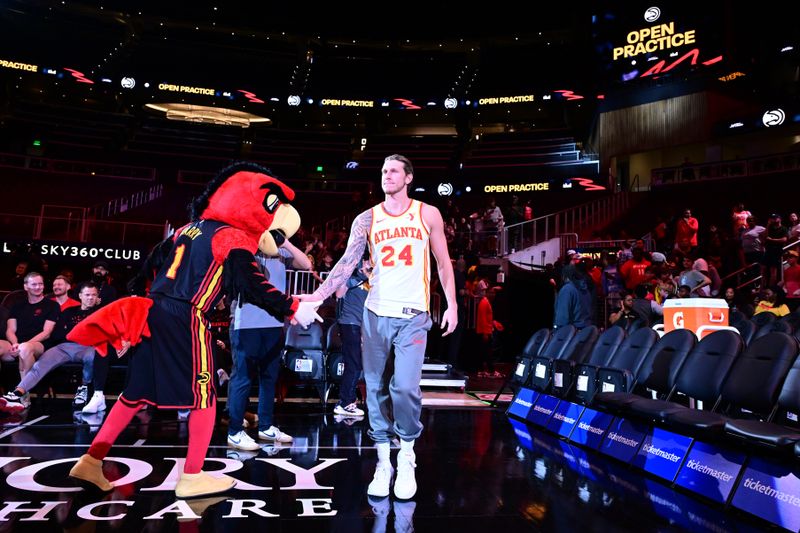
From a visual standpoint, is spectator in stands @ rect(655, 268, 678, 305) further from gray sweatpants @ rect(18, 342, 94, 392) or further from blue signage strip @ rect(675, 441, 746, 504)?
gray sweatpants @ rect(18, 342, 94, 392)

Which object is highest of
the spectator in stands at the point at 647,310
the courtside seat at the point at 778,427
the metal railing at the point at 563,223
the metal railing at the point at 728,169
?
the metal railing at the point at 728,169

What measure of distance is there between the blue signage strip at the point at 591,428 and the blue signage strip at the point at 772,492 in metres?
1.54

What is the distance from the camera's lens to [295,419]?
634cm

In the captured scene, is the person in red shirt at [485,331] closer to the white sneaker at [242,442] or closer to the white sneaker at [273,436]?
the white sneaker at [273,436]

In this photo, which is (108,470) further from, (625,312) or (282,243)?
(625,312)

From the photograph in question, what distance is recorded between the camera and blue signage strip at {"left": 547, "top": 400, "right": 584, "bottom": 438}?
5500 millimetres

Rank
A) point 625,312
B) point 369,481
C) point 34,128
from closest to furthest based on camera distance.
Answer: point 369,481 → point 625,312 → point 34,128

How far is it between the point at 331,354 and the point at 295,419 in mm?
1287

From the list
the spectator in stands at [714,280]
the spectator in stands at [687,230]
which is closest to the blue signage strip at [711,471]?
the spectator in stands at [714,280]

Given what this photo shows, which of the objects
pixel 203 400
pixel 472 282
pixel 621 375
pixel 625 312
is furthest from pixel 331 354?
pixel 472 282

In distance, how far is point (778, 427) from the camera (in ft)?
10.9

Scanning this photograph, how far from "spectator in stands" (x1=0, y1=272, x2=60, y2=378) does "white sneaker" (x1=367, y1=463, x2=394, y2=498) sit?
478cm

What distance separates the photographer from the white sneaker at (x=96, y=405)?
19.9ft

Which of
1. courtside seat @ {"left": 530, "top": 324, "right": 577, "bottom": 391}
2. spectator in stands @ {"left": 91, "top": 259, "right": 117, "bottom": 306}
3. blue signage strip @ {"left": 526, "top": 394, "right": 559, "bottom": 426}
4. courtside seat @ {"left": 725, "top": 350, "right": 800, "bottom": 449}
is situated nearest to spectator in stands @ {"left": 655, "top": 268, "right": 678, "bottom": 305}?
courtside seat @ {"left": 530, "top": 324, "right": 577, "bottom": 391}
